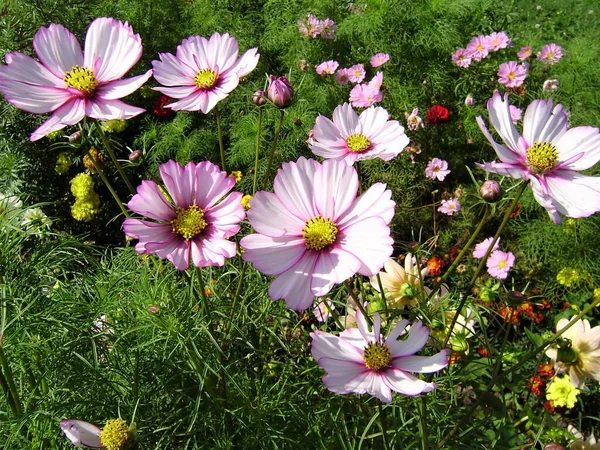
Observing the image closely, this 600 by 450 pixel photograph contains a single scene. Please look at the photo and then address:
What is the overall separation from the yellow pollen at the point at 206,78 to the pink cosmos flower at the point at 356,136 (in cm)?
18

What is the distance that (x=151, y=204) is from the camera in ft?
2.49

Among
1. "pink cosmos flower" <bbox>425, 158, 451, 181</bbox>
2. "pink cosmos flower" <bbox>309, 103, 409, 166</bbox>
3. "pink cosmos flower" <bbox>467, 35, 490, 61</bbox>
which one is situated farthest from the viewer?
"pink cosmos flower" <bbox>467, 35, 490, 61</bbox>

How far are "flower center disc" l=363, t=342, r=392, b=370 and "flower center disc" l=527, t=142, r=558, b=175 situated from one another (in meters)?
0.30

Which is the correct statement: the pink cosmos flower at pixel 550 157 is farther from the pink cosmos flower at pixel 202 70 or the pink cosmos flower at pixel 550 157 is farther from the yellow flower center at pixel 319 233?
the pink cosmos flower at pixel 202 70

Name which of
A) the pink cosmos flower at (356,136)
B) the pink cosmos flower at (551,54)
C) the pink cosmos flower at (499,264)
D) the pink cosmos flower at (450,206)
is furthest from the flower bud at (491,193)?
the pink cosmos flower at (551,54)

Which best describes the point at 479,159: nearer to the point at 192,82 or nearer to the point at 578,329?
the point at 578,329

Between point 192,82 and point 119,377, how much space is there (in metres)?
0.53

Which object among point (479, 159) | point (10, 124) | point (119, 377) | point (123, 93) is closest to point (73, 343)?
point (119, 377)

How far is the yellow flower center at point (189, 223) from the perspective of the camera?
769 mm

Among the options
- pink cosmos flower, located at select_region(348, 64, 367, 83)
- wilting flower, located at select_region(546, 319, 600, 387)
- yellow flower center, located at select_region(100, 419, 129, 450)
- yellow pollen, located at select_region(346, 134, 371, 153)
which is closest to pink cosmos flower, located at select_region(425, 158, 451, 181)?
pink cosmos flower, located at select_region(348, 64, 367, 83)

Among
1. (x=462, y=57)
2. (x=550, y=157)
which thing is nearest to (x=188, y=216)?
(x=550, y=157)

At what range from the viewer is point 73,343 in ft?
3.09

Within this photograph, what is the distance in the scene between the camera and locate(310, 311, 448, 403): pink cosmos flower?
0.68 meters

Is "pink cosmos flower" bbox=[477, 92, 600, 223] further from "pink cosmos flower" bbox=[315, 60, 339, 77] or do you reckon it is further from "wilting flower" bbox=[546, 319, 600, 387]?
"pink cosmos flower" bbox=[315, 60, 339, 77]
